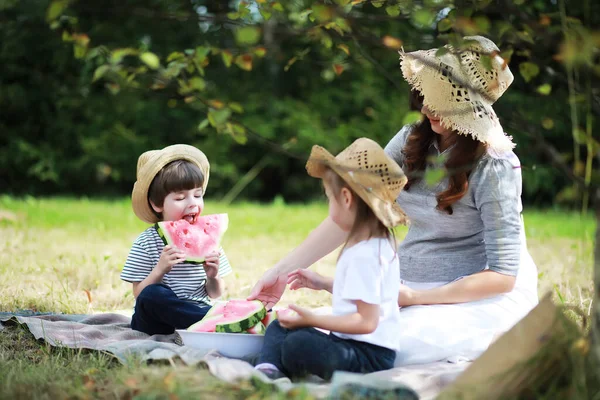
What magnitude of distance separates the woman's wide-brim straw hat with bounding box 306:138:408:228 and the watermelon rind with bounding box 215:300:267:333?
69cm

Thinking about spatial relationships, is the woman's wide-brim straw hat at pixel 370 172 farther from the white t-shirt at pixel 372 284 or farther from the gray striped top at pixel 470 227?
the gray striped top at pixel 470 227

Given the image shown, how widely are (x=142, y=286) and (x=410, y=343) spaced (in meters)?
1.34

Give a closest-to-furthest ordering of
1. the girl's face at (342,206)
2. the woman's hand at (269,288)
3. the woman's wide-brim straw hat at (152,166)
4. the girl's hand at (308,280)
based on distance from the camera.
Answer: the girl's face at (342,206) < the girl's hand at (308,280) < the woman's hand at (269,288) < the woman's wide-brim straw hat at (152,166)

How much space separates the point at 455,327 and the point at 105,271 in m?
2.78

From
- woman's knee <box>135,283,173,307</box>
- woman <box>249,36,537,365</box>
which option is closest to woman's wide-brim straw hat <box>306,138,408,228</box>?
woman <box>249,36,537,365</box>

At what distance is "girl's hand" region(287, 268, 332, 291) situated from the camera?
10.2 ft

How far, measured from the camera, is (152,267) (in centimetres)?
383

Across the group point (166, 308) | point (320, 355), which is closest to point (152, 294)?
point (166, 308)

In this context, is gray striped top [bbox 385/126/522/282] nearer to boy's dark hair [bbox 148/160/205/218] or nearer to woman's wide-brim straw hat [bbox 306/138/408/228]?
woman's wide-brim straw hat [bbox 306/138/408/228]

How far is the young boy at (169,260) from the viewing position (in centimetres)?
362

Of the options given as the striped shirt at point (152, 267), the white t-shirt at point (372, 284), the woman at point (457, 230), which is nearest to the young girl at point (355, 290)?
the white t-shirt at point (372, 284)

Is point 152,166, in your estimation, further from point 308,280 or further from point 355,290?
point 355,290

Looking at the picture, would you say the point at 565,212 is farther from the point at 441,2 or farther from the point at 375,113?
the point at 441,2

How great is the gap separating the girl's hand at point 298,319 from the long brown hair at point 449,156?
2.71ft
